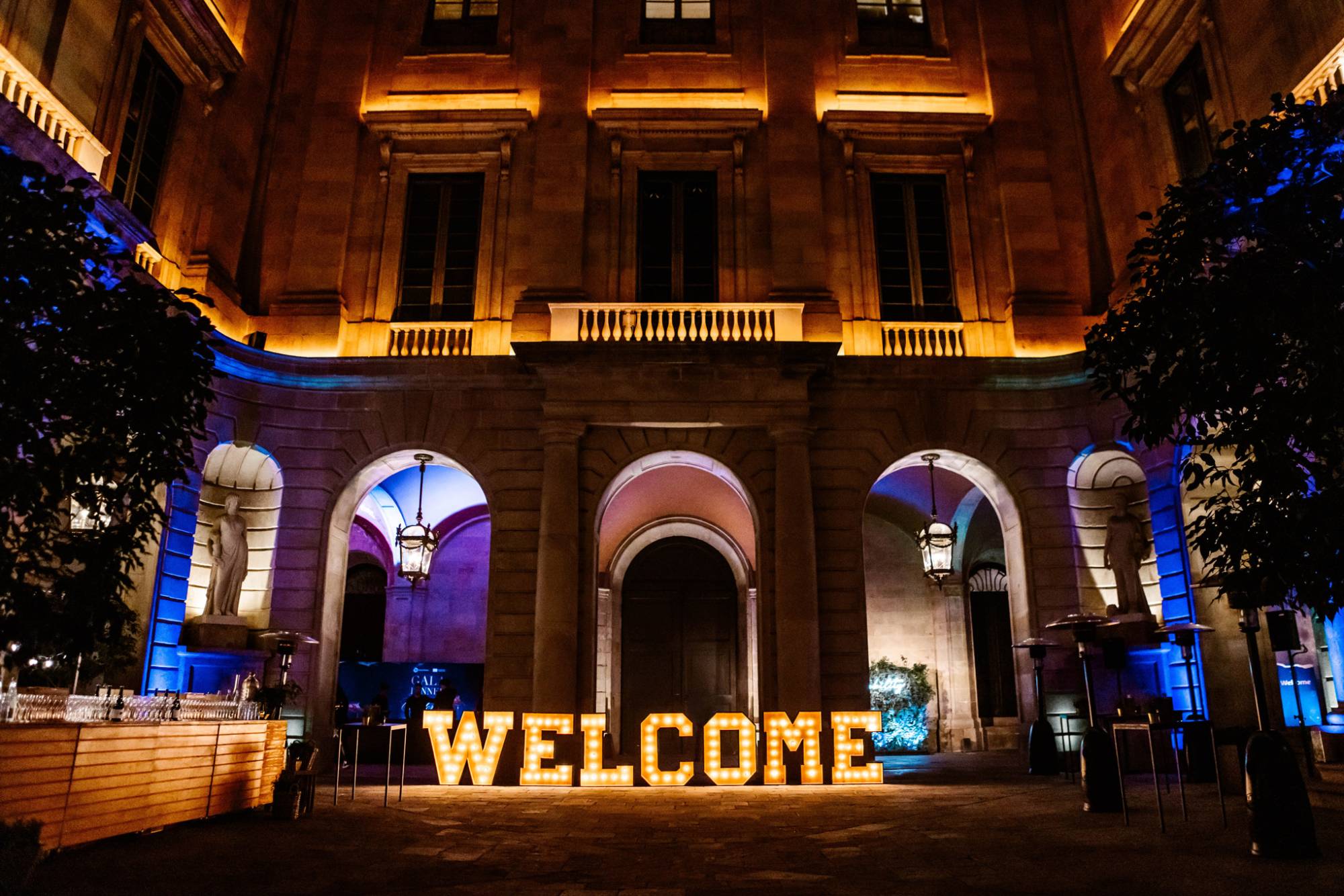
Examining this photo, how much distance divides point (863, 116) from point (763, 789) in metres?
13.6

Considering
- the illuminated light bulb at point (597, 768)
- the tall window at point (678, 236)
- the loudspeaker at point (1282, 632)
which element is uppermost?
the tall window at point (678, 236)

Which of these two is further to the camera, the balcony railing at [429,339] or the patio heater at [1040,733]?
the balcony railing at [429,339]

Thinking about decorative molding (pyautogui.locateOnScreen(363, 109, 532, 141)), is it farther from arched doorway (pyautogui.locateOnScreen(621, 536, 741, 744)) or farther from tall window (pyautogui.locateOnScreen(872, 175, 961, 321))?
arched doorway (pyautogui.locateOnScreen(621, 536, 741, 744))

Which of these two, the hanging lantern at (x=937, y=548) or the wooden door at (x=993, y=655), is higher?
the hanging lantern at (x=937, y=548)

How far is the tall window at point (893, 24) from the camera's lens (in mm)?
21281

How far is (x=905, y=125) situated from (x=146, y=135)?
1481cm

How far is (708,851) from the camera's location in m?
8.21

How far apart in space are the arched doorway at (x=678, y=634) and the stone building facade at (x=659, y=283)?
0.34ft

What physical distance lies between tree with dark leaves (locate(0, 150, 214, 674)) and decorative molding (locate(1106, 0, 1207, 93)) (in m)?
17.9

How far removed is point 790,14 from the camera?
20641mm

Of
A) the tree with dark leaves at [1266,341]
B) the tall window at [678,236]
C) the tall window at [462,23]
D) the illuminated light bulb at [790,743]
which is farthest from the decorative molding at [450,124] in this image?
the tree with dark leaves at [1266,341]

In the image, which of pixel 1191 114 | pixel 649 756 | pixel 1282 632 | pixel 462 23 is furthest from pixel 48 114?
pixel 1191 114

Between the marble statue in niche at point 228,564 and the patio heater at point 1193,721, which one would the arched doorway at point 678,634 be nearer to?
the marble statue in niche at point 228,564

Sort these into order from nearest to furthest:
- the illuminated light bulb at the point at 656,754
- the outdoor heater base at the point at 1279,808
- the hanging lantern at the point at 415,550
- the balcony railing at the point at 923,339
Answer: the outdoor heater base at the point at 1279,808 → the illuminated light bulb at the point at 656,754 → the hanging lantern at the point at 415,550 → the balcony railing at the point at 923,339
